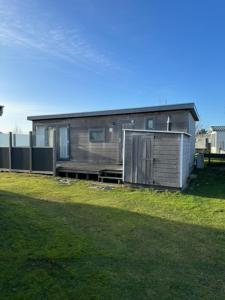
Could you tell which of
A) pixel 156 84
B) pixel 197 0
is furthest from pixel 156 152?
pixel 156 84

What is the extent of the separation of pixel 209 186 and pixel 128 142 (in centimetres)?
320

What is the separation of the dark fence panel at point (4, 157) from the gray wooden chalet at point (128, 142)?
1.65 m

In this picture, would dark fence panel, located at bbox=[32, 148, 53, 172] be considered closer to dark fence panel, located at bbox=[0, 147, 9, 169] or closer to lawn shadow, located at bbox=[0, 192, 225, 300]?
dark fence panel, located at bbox=[0, 147, 9, 169]

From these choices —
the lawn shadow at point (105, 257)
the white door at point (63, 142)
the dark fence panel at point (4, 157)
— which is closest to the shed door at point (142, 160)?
the lawn shadow at point (105, 257)

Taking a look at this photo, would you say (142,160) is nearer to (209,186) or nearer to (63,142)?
(209,186)

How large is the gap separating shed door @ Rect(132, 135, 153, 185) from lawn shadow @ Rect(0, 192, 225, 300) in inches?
119

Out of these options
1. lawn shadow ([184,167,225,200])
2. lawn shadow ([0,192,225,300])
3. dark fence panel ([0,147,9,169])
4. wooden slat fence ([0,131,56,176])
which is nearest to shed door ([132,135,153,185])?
lawn shadow ([184,167,225,200])

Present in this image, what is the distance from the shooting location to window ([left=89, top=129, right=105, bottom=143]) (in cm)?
1226

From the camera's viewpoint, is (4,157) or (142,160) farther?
(4,157)

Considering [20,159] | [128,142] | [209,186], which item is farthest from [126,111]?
[20,159]

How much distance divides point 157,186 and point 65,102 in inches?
528

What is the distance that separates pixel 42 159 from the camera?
36.3ft

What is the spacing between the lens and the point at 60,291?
8.42ft

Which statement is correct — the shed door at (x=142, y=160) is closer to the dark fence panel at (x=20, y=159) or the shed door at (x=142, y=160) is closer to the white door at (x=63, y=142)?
the dark fence panel at (x=20, y=159)
